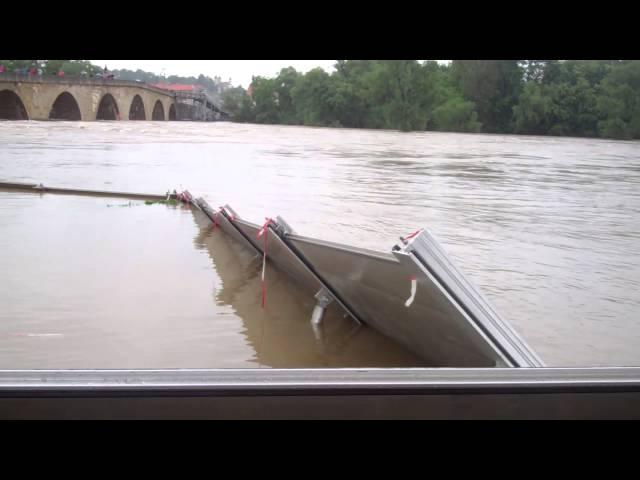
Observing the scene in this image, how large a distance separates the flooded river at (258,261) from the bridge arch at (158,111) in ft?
39.8

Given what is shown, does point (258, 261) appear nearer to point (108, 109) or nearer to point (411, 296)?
point (411, 296)

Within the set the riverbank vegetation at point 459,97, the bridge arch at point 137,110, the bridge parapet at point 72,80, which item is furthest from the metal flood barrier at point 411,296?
the bridge arch at point 137,110

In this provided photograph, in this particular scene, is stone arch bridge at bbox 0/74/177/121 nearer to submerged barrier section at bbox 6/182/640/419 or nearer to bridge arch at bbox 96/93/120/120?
bridge arch at bbox 96/93/120/120

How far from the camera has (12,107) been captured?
57.1 feet

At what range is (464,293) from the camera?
1.87m

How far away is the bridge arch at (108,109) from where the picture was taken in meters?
23.9

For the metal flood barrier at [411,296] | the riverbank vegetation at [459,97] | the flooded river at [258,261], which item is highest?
the riverbank vegetation at [459,97]

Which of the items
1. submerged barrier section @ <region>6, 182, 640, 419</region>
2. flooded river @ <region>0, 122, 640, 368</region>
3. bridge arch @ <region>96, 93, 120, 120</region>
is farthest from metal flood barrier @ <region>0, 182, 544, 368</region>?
bridge arch @ <region>96, 93, 120, 120</region>

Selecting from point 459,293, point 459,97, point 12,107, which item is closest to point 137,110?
point 12,107

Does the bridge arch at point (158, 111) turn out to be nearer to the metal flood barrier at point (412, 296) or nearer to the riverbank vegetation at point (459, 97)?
the riverbank vegetation at point (459, 97)

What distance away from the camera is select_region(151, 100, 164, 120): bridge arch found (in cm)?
2944

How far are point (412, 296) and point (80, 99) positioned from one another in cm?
2212
